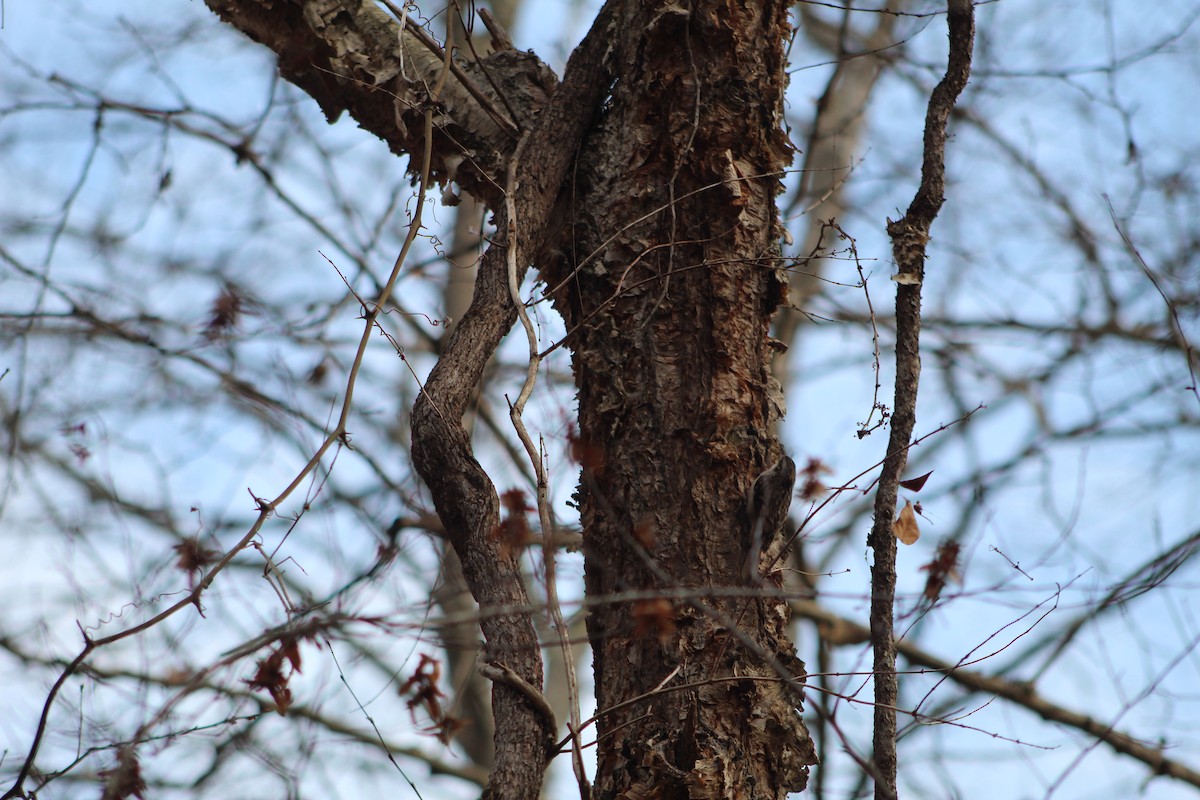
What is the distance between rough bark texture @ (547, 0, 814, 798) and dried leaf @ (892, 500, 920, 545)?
0.79 ft

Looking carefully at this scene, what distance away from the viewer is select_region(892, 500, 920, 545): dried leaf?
5.23 ft

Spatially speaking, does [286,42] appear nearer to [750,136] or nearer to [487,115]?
[487,115]

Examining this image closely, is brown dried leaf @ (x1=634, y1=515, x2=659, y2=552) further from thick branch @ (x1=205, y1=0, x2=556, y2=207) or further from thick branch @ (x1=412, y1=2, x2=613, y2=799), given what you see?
thick branch @ (x1=205, y1=0, x2=556, y2=207)

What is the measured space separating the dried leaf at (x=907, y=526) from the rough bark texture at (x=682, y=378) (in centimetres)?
24

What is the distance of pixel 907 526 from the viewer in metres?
1.63

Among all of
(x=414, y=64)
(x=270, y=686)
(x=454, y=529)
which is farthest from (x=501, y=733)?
(x=414, y=64)

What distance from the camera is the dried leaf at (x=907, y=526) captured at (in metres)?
1.59

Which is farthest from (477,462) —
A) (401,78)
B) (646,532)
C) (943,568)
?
(943,568)

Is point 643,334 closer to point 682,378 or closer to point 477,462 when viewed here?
point 682,378

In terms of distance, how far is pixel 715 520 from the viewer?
1516 mm

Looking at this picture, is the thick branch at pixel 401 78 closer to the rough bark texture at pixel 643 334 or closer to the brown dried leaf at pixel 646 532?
the rough bark texture at pixel 643 334

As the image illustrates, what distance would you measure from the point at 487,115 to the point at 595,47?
0.85 ft

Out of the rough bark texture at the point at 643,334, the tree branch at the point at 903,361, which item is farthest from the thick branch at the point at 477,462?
the tree branch at the point at 903,361

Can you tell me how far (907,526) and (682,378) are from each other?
45cm
